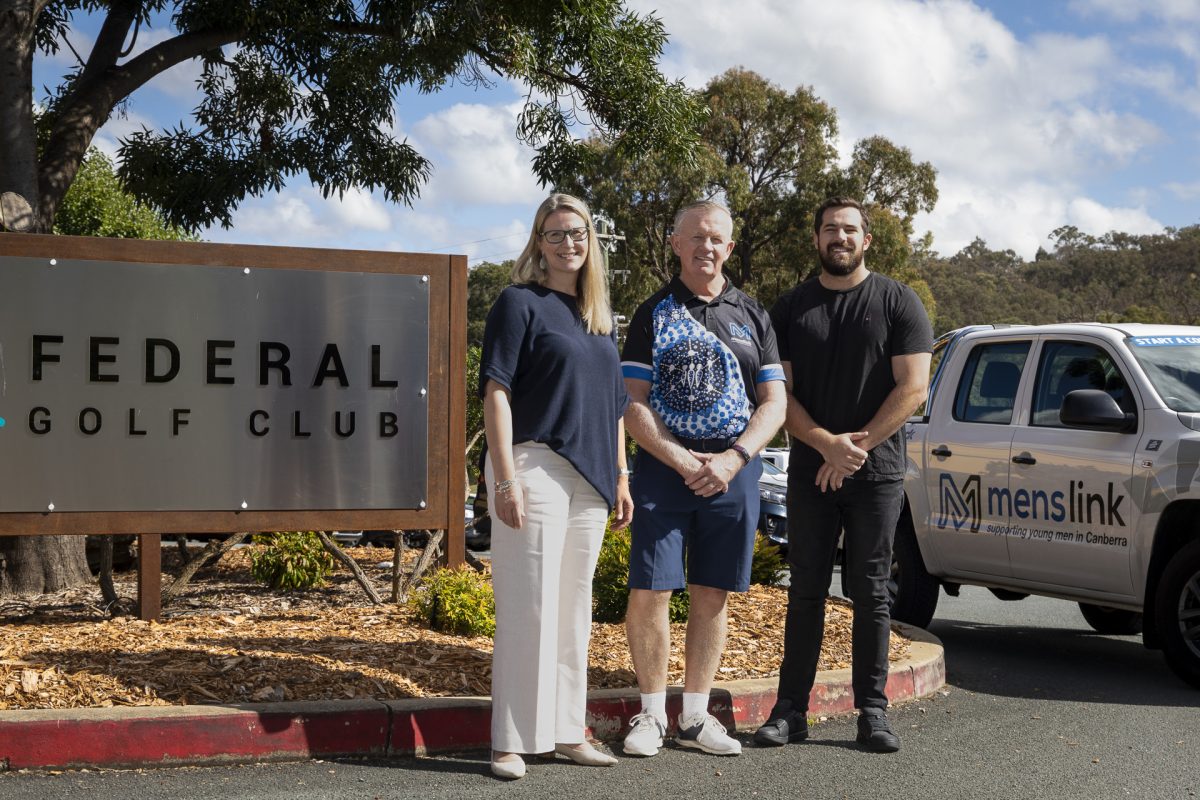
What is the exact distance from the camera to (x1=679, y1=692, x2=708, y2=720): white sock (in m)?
5.18

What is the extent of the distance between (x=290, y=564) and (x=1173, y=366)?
18.1 feet

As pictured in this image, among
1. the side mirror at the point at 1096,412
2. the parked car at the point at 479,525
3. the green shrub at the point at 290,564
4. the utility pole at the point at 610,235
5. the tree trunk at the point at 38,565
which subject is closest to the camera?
the side mirror at the point at 1096,412

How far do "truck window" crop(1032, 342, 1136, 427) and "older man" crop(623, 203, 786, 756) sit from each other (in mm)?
2975

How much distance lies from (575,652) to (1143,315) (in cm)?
4826

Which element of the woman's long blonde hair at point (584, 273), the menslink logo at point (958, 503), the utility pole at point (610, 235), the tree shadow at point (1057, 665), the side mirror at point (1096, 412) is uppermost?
the utility pole at point (610, 235)

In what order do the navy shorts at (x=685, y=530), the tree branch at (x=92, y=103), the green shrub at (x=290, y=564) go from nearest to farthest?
1. the navy shorts at (x=685, y=530)
2. the green shrub at (x=290, y=564)
3. the tree branch at (x=92, y=103)

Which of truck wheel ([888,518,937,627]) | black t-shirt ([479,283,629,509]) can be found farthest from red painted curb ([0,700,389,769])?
truck wheel ([888,518,937,627])

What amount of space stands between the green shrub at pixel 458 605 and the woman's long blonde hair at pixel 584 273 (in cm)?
200

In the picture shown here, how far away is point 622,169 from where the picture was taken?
33625 mm

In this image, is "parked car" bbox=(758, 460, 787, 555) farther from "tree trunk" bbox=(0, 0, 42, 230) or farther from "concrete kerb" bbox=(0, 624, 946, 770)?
"concrete kerb" bbox=(0, 624, 946, 770)

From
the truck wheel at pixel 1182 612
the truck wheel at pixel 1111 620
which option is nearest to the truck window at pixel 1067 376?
the truck wheel at pixel 1182 612

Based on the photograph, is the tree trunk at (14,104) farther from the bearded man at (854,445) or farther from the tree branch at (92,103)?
the bearded man at (854,445)

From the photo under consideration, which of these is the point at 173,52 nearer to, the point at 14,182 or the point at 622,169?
the point at 14,182

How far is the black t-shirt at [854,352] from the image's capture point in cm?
532
